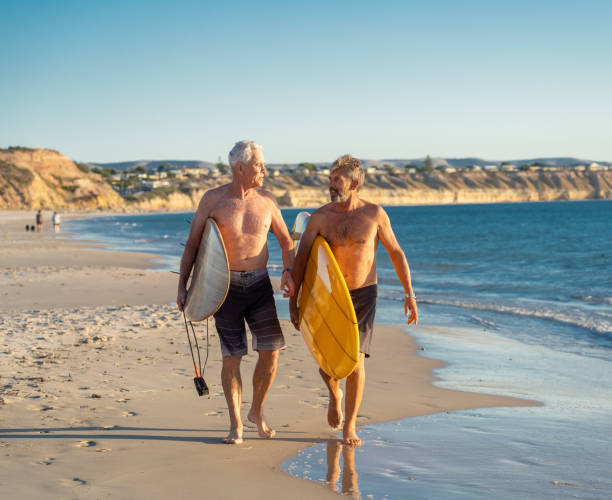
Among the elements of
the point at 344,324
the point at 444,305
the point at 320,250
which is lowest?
the point at 444,305

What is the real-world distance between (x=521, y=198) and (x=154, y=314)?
188 metres

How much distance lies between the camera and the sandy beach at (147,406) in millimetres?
3680

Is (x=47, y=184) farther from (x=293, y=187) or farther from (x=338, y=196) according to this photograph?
(x=338, y=196)

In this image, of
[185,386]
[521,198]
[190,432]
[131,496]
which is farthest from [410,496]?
[521,198]

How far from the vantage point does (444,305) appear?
12.8 metres

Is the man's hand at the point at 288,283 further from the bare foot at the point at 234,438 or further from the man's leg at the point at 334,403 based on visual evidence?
the bare foot at the point at 234,438

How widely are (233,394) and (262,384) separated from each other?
8.8 inches

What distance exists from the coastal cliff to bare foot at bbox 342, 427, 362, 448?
89.3m

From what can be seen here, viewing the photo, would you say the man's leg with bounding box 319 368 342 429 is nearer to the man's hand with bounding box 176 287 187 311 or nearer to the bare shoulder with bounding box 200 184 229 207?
the man's hand with bounding box 176 287 187 311

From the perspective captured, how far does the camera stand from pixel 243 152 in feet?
14.2

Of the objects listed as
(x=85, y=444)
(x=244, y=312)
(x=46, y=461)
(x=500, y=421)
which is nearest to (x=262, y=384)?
(x=244, y=312)

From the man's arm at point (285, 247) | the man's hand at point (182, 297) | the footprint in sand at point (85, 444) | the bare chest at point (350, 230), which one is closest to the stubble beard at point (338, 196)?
the bare chest at point (350, 230)

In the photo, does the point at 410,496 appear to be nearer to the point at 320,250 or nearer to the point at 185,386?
the point at 320,250

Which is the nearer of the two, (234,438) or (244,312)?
(234,438)
